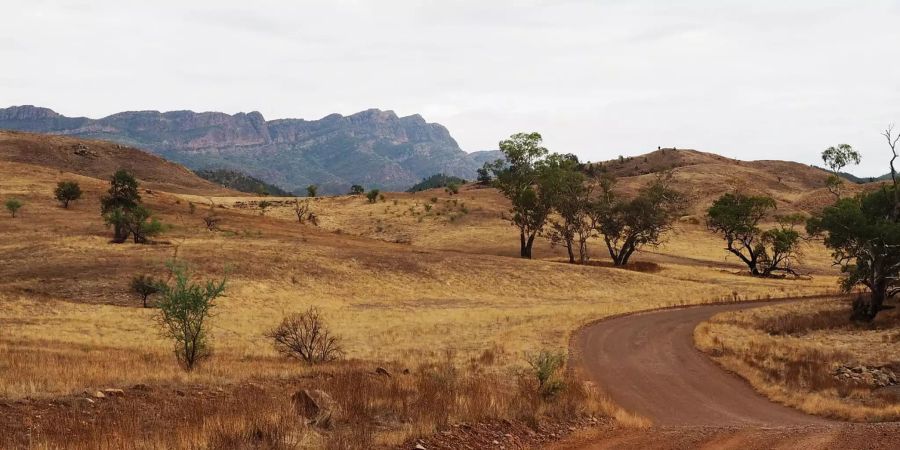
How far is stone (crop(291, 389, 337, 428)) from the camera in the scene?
11352 millimetres

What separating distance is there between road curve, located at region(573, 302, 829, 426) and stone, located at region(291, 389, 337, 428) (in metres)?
9.24

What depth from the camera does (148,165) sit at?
553 ft

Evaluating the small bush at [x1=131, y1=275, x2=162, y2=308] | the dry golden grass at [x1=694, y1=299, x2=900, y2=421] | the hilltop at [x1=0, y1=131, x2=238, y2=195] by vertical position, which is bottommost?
the small bush at [x1=131, y1=275, x2=162, y2=308]

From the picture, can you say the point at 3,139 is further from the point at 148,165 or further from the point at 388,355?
the point at 388,355

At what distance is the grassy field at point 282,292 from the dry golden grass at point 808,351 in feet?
24.6

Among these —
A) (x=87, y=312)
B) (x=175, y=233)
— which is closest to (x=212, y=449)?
(x=87, y=312)

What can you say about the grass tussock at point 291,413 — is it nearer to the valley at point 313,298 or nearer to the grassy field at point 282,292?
the valley at point 313,298

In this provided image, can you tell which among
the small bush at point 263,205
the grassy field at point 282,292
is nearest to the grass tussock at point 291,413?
the grassy field at point 282,292

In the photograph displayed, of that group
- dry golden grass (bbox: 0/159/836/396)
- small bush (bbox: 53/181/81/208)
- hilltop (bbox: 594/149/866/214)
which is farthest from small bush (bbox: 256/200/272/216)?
hilltop (bbox: 594/149/866/214)

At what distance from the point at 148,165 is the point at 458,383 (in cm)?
17878

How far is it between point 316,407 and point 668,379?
15.6 m

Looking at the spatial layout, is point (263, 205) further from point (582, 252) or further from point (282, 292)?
point (282, 292)

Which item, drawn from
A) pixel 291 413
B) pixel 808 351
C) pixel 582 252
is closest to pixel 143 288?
pixel 291 413

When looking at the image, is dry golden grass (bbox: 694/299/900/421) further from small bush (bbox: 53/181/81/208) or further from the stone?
small bush (bbox: 53/181/81/208)
